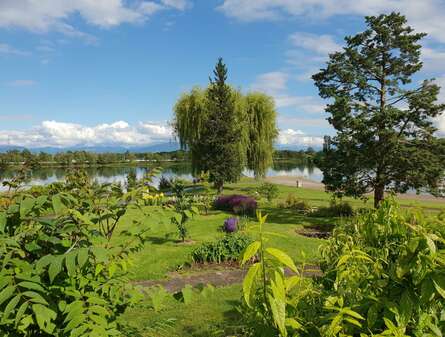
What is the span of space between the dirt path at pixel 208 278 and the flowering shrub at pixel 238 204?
9.31 metres

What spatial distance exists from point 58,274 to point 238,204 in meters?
18.8

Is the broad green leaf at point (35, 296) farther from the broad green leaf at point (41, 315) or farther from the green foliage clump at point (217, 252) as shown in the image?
the green foliage clump at point (217, 252)

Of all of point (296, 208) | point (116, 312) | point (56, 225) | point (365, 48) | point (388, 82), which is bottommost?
point (296, 208)

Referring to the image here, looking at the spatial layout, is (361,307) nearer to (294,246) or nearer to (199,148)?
(294,246)

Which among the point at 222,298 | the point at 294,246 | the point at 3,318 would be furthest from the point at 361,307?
the point at 294,246

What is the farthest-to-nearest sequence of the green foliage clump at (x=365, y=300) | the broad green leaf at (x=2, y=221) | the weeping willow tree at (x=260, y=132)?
1. the weeping willow tree at (x=260, y=132)
2. the broad green leaf at (x=2, y=221)
3. the green foliage clump at (x=365, y=300)

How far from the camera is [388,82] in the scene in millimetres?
16672

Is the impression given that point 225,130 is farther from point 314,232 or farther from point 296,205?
point 314,232

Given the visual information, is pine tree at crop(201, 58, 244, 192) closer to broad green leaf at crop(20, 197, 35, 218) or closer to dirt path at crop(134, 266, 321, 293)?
dirt path at crop(134, 266, 321, 293)

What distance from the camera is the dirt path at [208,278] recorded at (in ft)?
30.9

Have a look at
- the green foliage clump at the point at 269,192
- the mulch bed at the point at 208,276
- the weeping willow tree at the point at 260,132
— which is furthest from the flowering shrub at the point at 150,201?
the weeping willow tree at the point at 260,132

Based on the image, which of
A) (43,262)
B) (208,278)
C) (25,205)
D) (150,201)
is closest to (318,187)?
(208,278)

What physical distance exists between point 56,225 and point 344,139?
616 inches

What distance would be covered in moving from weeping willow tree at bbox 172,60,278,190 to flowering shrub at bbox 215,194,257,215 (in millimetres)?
7043
